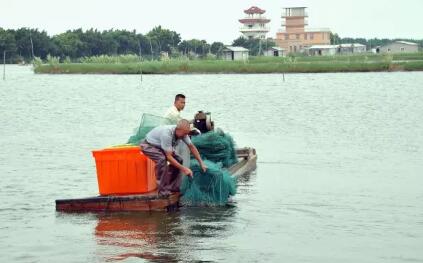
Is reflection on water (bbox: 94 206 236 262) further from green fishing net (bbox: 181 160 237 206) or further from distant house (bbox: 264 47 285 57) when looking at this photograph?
distant house (bbox: 264 47 285 57)

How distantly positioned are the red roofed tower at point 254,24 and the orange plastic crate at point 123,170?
506 feet

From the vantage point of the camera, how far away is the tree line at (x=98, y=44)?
123 meters

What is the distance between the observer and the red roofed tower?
167 metres

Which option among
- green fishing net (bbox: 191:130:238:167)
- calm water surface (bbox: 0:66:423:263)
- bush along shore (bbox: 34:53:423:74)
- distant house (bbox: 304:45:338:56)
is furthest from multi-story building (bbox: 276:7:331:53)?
green fishing net (bbox: 191:130:238:167)

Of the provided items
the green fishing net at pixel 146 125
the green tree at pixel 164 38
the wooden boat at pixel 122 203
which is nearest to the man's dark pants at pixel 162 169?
the wooden boat at pixel 122 203

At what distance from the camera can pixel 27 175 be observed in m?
18.2

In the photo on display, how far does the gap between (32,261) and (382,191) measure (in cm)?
694

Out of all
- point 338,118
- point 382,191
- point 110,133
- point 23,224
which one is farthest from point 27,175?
point 338,118

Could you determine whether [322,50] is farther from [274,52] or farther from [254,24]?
[254,24]

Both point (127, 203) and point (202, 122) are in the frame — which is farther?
point (202, 122)

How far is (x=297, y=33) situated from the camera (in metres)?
158

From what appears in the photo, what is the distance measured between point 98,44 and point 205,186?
117184mm

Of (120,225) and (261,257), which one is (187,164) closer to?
(120,225)

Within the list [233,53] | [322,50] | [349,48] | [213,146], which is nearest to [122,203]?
[213,146]
